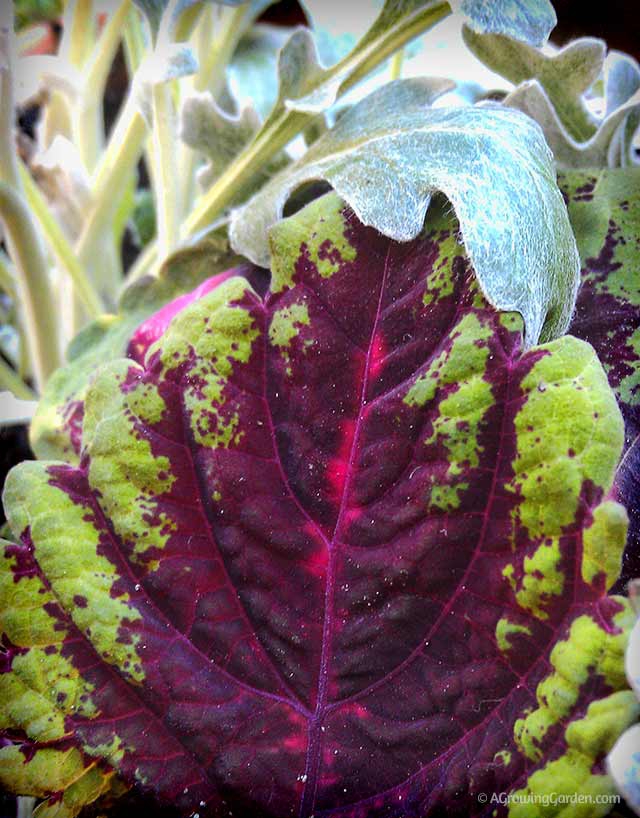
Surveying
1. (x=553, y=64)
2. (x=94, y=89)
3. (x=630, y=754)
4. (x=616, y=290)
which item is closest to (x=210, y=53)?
(x=94, y=89)

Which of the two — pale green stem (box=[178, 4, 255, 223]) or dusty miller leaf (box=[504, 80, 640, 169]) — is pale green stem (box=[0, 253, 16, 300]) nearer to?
pale green stem (box=[178, 4, 255, 223])

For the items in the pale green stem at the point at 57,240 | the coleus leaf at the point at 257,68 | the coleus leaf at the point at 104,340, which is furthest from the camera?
the coleus leaf at the point at 257,68

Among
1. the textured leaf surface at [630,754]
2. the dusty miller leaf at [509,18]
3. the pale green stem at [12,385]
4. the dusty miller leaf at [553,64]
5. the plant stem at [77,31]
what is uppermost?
the plant stem at [77,31]

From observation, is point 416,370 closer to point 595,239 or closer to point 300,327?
point 300,327

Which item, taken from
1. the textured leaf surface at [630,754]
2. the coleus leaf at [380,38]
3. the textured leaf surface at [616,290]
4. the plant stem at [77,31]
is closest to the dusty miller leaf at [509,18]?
the coleus leaf at [380,38]

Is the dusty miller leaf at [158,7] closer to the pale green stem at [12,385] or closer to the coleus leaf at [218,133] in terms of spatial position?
the coleus leaf at [218,133]

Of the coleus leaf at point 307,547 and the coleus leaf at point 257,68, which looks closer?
the coleus leaf at point 307,547
